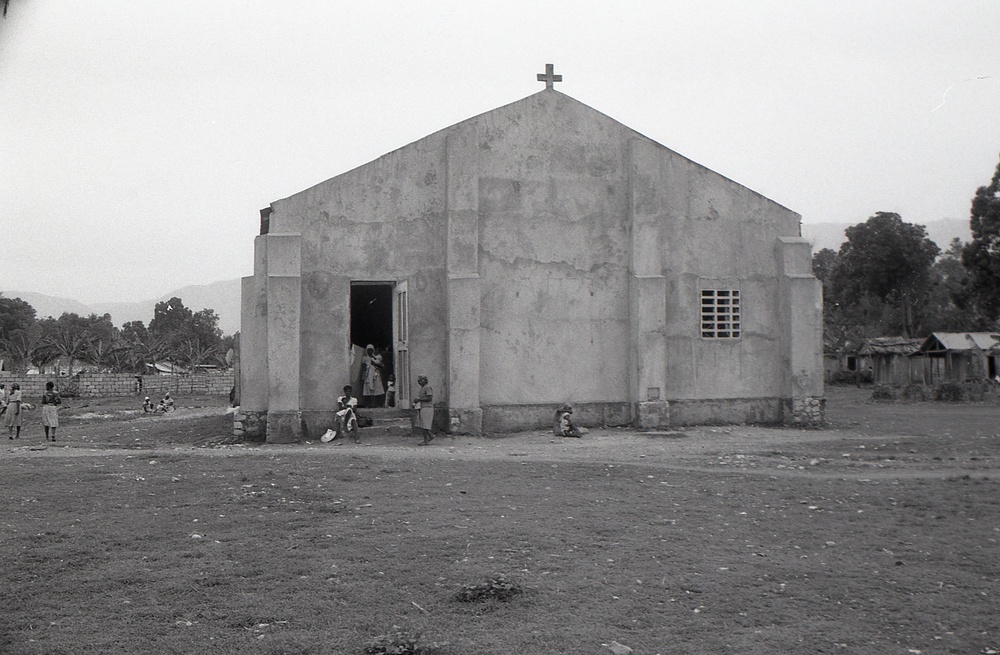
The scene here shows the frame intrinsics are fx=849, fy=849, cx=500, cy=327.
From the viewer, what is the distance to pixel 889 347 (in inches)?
2021

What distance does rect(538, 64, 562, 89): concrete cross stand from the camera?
20.0 metres

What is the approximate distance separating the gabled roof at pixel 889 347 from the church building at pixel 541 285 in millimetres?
33641

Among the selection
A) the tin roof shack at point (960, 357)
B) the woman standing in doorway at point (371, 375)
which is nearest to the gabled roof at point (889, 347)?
the tin roof shack at point (960, 357)

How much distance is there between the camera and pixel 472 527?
919 cm

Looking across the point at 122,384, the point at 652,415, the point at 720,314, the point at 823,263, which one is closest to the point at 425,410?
the point at 652,415

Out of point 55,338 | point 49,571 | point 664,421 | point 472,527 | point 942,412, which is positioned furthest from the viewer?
point 55,338

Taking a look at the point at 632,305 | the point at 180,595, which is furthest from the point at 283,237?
the point at 180,595

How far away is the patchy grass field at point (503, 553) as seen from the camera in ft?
19.5

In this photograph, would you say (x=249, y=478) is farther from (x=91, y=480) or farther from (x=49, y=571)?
(x=49, y=571)

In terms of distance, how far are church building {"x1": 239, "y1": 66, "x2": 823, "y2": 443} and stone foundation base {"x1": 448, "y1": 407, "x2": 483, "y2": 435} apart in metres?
0.03

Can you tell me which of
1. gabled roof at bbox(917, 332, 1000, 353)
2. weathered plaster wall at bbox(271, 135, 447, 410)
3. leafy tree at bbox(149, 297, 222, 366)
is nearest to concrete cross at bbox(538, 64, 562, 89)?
weathered plaster wall at bbox(271, 135, 447, 410)

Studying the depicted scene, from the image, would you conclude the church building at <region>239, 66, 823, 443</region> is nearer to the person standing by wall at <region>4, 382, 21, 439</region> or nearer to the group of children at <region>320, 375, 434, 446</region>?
the group of children at <region>320, 375, 434, 446</region>

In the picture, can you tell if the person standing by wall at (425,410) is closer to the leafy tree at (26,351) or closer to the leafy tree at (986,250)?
the leafy tree at (986,250)

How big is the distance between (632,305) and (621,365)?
144 cm
